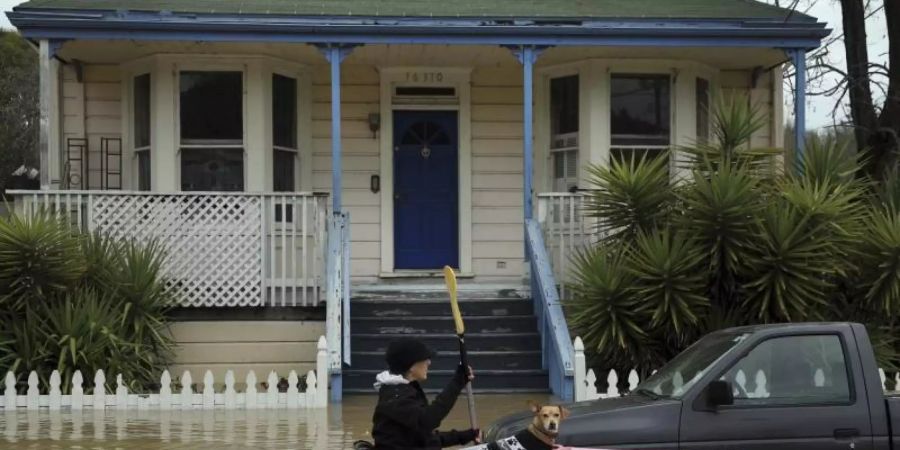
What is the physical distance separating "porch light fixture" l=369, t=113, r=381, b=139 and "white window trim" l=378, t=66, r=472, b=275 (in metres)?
0.07

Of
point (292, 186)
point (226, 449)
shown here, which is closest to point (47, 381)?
point (226, 449)

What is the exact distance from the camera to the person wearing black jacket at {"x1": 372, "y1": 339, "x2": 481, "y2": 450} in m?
5.74

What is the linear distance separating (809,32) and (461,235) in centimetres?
532

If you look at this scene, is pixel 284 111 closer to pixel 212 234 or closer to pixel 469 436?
pixel 212 234

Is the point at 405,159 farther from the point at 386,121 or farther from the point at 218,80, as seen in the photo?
the point at 218,80

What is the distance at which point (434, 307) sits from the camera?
13.6 meters

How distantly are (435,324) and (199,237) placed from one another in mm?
3035

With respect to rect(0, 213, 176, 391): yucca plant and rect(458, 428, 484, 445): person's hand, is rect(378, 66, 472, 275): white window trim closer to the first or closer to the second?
rect(0, 213, 176, 391): yucca plant

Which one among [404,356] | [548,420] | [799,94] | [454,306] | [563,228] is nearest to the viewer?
[548,420]

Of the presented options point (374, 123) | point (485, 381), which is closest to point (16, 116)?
point (374, 123)

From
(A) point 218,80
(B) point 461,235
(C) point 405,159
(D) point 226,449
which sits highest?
(A) point 218,80

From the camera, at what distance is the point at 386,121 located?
15297 mm

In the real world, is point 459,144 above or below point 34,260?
above

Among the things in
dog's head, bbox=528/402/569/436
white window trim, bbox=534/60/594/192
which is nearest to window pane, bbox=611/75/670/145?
white window trim, bbox=534/60/594/192
